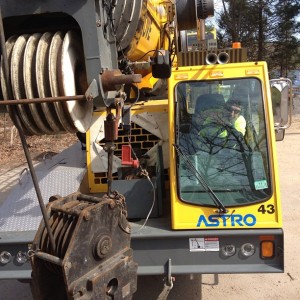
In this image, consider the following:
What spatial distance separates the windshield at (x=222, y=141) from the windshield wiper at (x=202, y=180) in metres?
0.01

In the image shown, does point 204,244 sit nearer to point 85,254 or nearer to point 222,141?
point 222,141

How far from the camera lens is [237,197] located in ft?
10.5

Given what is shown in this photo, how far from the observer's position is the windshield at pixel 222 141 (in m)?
3.23

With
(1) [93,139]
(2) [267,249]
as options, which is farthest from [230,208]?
(1) [93,139]

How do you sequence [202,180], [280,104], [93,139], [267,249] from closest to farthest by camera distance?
1. [267,249]
2. [202,180]
3. [280,104]
4. [93,139]

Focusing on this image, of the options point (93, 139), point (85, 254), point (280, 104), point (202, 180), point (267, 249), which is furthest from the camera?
point (93, 139)

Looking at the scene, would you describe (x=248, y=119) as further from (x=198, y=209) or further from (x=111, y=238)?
(x=111, y=238)

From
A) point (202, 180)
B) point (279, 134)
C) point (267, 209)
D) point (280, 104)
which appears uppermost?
point (280, 104)

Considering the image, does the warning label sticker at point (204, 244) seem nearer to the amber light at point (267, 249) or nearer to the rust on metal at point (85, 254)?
the amber light at point (267, 249)

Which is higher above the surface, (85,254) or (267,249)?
(85,254)

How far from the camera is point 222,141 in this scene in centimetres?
334

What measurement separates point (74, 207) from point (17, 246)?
5.09 ft

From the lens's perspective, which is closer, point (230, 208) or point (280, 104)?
point (230, 208)

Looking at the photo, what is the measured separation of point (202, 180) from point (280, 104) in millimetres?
993
